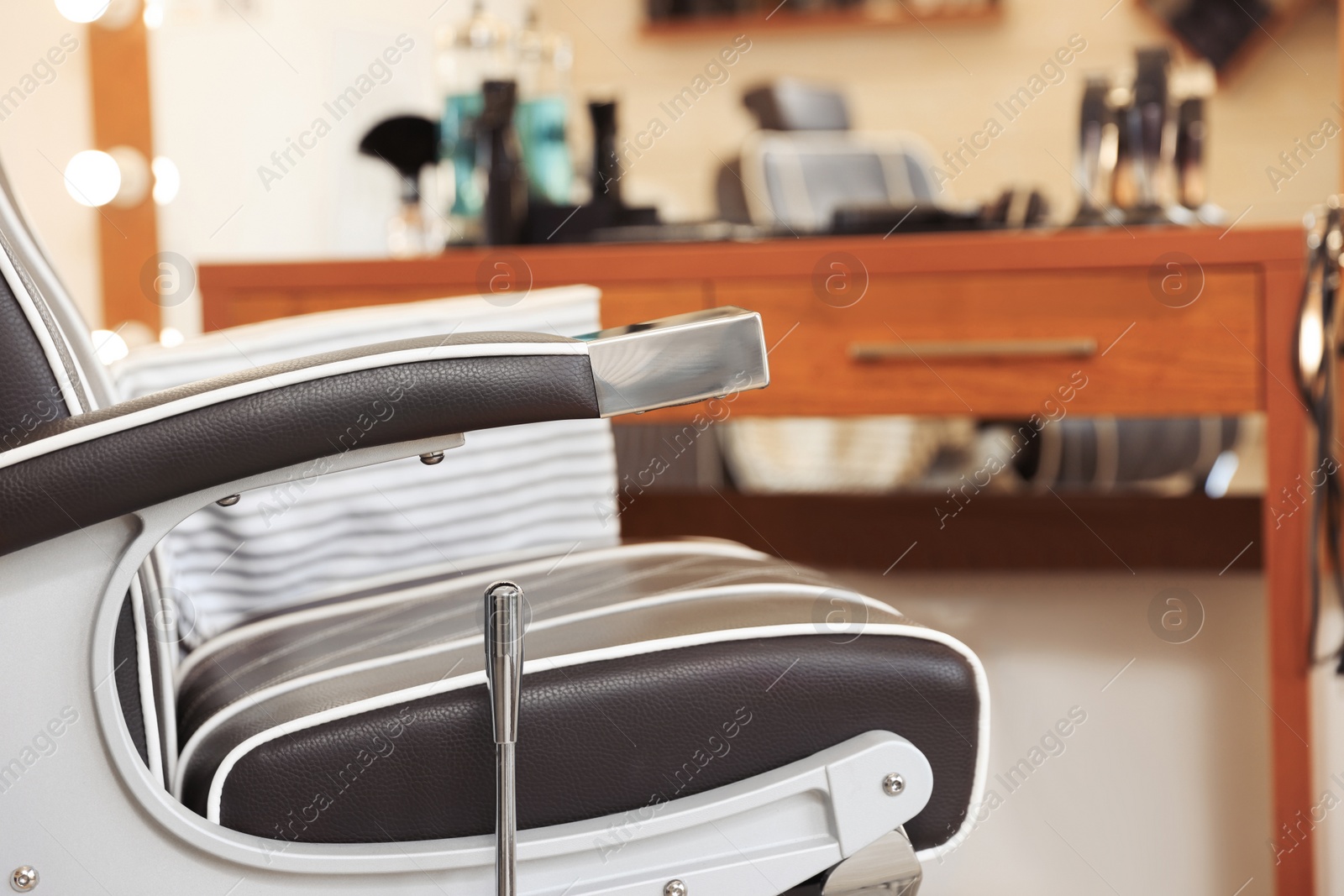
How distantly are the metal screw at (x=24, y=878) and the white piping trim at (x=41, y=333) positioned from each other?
0.21 metres

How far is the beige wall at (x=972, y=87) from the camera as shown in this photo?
3.34 m

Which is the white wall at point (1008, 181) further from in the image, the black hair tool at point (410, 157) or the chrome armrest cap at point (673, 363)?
the chrome armrest cap at point (673, 363)

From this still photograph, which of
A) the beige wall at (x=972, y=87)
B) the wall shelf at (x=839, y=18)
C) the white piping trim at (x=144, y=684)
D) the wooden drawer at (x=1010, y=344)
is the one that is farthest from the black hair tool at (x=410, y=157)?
the wall shelf at (x=839, y=18)

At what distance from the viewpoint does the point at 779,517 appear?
1705mm

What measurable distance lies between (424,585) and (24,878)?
0.35m

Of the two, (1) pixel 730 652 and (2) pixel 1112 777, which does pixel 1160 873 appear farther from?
(1) pixel 730 652

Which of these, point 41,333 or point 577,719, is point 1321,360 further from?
point 41,333

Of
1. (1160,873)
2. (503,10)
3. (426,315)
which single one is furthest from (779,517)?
(503,10)

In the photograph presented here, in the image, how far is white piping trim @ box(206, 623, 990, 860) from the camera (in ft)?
1.74

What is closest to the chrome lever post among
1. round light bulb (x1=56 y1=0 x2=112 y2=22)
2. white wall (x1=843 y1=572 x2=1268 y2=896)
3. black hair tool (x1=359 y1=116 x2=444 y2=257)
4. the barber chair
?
the barber chair

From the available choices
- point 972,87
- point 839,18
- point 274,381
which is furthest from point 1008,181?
point 274,381

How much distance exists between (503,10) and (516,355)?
2.41 m

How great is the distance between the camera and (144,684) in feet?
1.73

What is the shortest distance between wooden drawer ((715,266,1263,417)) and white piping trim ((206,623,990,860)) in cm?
57
